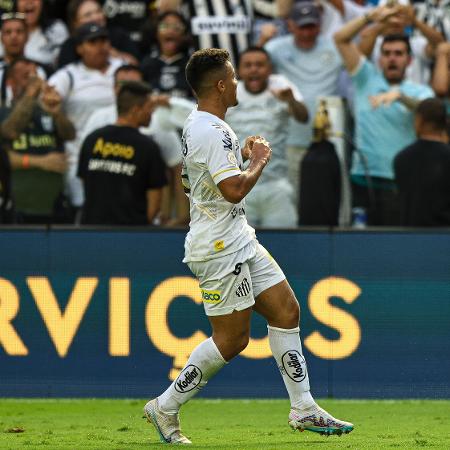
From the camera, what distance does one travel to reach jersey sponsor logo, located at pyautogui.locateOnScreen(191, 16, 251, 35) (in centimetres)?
1259

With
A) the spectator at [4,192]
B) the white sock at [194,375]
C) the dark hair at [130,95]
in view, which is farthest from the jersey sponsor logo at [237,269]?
the spectator at [4,192]

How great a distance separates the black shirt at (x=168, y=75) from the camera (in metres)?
12.3

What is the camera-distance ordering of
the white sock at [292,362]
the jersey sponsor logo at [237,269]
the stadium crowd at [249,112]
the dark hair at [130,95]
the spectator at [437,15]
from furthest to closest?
the spectator at [437,15] < the stadium crowd at [249,112] < the dark hair at [130,95] < the white sock at [292,362] < the jersey sponsor logo at [237,269]

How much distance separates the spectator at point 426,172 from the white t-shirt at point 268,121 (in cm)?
128

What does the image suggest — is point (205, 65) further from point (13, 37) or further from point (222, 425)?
point (13, 37)

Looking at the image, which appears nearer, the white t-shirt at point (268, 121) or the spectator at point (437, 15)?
the white t-shirt at point (268, 121)

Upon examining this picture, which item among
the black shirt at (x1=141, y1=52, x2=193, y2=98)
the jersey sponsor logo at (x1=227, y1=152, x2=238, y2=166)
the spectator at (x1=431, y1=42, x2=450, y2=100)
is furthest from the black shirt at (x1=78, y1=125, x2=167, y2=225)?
the jersey sponsor logo at (x1=227, y1=152, x2=238, y2=166)

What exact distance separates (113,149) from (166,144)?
41.4 inches

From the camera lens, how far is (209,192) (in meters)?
6.90

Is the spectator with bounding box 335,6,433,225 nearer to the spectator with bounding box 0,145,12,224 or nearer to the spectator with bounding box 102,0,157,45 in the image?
the spectator with bounding box 102,0,157,45

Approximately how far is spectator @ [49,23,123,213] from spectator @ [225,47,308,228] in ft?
4.75

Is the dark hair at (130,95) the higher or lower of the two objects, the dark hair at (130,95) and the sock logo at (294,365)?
the higher

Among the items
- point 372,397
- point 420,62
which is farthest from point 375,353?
point 420,62

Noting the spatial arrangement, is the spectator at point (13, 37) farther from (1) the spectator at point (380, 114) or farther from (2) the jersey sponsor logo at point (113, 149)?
(1) the spectator at point (380, 114)
